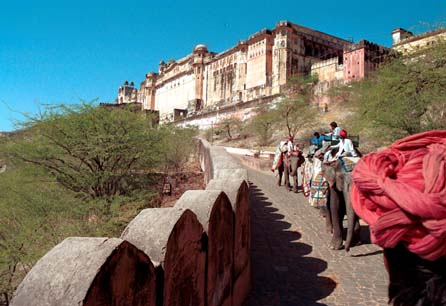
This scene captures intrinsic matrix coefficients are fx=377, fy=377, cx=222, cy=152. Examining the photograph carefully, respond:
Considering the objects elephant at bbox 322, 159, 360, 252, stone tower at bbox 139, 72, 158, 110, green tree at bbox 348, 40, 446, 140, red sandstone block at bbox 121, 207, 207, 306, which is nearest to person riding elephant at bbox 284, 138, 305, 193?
elephant at bbox 322, 159, 360, 252

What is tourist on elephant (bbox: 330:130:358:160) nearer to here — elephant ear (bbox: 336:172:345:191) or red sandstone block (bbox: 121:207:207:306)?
elephant ear (bbox: 336:172:345:191)

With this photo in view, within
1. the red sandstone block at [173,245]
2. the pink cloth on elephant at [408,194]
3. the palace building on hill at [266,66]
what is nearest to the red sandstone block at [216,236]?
the red sandstone block at [173,245]

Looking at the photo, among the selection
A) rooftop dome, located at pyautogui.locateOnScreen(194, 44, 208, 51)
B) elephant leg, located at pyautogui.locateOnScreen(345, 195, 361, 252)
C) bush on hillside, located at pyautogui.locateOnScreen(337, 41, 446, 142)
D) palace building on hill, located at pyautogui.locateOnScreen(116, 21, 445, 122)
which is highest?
rooftop dome, located at pyautogui.locateOnScreen(194, 44, 208, 51)

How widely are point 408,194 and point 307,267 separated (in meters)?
3.84

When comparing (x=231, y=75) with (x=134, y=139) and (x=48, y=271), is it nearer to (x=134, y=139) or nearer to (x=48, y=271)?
(x=134, y=139)

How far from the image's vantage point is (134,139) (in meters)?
13.7

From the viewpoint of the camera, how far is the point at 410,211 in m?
1.23

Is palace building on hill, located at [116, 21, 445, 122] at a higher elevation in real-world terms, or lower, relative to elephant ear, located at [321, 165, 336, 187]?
higher

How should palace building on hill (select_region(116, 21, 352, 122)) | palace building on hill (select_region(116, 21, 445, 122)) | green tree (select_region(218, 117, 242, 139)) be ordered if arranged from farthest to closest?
1. palace building on hill (select_region(116, 21, 352, 122))
2. green tree (select_region(218, 117, 242, 139))
3. palace building on hill (select_region(116, 21, 445, 122))

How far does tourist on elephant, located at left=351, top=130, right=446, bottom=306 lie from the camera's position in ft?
4.02

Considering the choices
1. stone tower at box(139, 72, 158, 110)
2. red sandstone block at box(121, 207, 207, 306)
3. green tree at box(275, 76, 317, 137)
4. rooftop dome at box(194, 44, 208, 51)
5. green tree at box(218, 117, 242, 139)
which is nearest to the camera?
red sandstone block at box(121, 207, 207, 306)

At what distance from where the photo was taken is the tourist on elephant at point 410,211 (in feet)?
4.02

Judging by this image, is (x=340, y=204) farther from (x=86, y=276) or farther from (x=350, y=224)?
(x=86, y=276)

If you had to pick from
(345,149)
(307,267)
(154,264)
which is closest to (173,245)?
(154,264)
